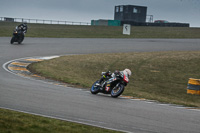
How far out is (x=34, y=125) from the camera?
686 cm

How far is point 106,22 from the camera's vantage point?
6862 centimetres

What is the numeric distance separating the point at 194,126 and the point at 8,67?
1149cm

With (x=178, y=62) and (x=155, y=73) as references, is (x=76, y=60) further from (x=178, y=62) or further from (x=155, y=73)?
(x=178, y=62)

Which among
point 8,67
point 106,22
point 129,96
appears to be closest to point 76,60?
point 8,67

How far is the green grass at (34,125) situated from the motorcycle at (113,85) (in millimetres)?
3983

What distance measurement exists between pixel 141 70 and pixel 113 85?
8.04m

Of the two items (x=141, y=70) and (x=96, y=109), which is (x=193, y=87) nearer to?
(x=141, y=70)

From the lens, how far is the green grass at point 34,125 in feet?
21.1

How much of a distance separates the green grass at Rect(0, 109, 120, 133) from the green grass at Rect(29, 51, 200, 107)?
18.2 feet

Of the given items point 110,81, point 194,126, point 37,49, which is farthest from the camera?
point 37,49

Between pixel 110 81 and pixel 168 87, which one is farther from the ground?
pixel 110 81

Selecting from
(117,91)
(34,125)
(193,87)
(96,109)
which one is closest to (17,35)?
(193,87)

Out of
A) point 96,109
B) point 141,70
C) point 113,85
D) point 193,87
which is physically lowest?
point 193,87

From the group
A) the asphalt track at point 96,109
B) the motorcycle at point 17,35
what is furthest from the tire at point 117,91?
the motorcycle at point 17,35
